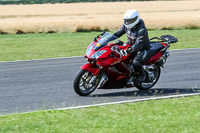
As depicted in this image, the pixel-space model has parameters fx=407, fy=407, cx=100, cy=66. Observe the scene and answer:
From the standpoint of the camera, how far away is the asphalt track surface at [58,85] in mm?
8688

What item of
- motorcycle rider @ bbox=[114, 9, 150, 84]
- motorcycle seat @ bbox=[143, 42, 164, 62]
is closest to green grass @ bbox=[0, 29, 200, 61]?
motorcycle seat @ bbox=[143, 42, 164, 62]

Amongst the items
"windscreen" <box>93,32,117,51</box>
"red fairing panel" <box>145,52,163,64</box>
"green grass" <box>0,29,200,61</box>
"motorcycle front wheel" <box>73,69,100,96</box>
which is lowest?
"green grass" <box>0,29,200,61</box>

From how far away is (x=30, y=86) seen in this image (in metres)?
10.3

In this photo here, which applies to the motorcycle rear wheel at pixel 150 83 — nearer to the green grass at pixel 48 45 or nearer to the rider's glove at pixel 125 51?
the rider's glove at pixel 125 51

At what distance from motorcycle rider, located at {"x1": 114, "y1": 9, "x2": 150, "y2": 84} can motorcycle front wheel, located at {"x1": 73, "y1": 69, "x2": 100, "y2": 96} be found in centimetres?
91

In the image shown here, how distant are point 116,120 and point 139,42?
110 inches

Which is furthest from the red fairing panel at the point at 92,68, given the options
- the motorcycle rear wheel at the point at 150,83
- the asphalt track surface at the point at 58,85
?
the motorcycle rear wheel at the point at 150,83

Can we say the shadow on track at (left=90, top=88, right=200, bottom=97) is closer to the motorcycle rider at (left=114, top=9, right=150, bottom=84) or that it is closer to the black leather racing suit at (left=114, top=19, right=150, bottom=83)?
the motorcycle rider at (left=114, top=9, right=150, bottom=84)

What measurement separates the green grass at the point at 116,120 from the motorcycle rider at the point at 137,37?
146 centimetres

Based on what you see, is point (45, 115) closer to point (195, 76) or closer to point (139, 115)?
point (139, 115)

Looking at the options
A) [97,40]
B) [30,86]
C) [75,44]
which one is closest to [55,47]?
[75,44]

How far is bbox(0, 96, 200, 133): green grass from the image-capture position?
20.6 ft

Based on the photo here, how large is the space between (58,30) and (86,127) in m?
20.4

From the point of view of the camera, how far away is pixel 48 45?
1959cm
